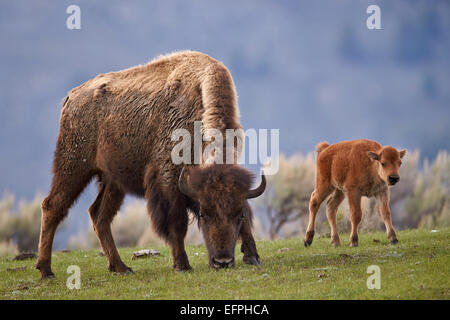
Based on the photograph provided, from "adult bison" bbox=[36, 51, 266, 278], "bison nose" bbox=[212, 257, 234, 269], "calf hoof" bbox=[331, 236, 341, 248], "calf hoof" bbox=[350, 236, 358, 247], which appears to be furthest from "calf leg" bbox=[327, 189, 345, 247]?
"bison nose" bbox=[212, 257, 234, 269]

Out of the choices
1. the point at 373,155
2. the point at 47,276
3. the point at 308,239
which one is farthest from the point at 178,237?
the point at 373,155

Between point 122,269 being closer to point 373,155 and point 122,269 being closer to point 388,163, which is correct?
point 373,155

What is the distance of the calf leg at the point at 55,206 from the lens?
9.42 metres

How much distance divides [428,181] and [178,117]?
18.1 meters

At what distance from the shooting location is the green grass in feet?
21.1

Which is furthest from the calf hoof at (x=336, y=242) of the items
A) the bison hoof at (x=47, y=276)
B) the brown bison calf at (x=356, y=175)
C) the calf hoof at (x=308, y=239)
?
the bison hoof at (x=47, y=276)

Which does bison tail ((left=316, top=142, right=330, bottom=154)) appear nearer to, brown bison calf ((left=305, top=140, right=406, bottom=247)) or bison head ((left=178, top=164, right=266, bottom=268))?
brown bison calf ((left=305, top=140, right=406, bottom=247))

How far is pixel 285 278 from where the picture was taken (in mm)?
7371

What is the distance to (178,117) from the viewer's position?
8977 mm

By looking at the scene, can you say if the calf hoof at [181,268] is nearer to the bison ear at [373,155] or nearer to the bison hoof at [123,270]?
the bison hoof at [123,270]

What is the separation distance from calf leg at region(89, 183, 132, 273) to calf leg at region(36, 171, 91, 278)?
1.54ft

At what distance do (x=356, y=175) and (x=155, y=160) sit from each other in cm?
398
